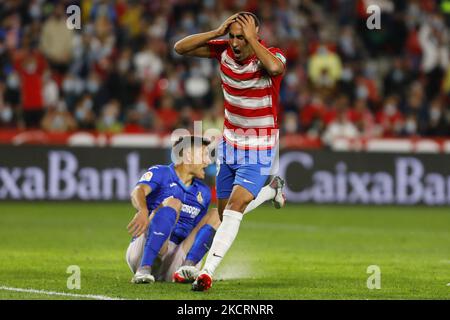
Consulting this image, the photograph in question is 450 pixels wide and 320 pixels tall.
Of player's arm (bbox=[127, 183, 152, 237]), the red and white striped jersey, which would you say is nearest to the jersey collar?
player's arm (bbox=[127, 183, 152, 237])

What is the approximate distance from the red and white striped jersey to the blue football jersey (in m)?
0.76

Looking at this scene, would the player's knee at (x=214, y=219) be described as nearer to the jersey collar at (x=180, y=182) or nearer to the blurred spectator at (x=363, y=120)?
the jersey collar at (x=180, y=182)

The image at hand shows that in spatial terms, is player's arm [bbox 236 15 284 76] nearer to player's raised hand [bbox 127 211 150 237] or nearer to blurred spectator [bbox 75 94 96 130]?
player's raised hand [bbox 127 211 150 237]

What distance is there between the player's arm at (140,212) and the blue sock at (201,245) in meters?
0.63

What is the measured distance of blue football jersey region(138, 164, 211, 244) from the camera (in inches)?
376

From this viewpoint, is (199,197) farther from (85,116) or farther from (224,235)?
(85,116)

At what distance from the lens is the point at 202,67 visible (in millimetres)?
21969

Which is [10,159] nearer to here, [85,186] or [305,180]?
[85,186]

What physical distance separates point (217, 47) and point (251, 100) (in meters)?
0.61

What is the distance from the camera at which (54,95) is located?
66.7 feet
